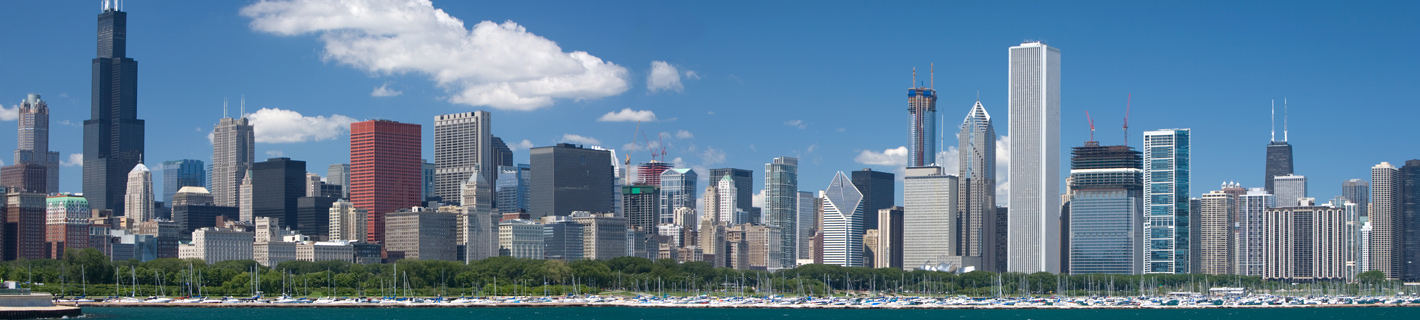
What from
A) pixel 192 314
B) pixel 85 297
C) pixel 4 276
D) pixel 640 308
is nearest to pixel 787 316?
pixel 640 308

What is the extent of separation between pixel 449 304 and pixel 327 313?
20261 mm

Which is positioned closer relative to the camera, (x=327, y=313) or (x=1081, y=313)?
(x=327, y=313)

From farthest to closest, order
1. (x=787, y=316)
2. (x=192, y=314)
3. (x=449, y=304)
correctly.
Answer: (x=449, y=304), (x=787, y=316), (x=192, y=314)

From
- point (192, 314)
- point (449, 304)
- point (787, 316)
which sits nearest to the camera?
point (192, 314)

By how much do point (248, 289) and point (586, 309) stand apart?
40.3m

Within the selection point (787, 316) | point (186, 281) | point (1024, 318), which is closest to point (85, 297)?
point (186, 281)

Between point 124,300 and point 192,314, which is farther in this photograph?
point 124,300

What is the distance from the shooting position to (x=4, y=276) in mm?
195625

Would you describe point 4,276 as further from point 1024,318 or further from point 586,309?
point 1024,318

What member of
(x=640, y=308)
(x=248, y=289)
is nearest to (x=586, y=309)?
(x=640, y=308)

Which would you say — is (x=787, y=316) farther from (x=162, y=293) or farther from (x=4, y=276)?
(x=4, y=276)

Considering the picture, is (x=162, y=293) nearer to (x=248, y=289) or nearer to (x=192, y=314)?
(x=248, y=289)

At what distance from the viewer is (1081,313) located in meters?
199

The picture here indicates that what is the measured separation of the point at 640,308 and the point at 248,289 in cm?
4477
